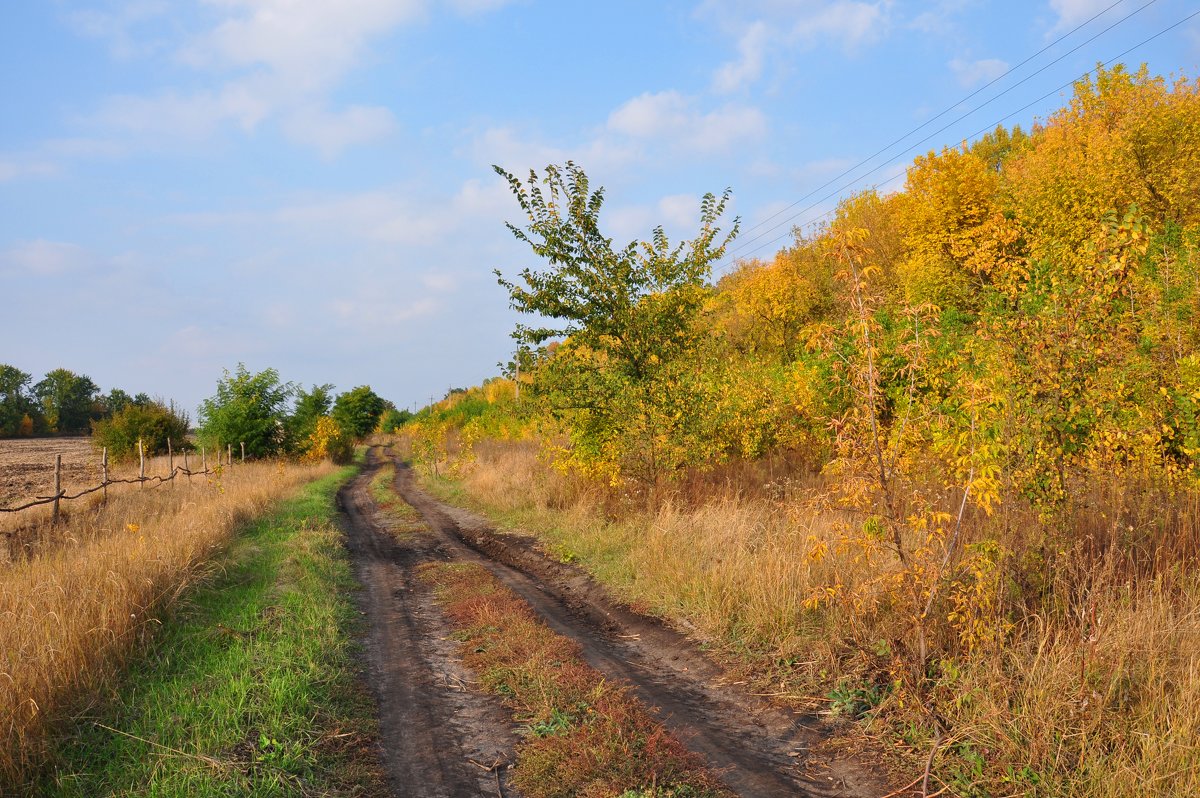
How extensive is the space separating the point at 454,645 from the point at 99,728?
311 centimetres

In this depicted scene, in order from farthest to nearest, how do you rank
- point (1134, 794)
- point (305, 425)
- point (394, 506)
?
point (305, 425)
point (394, 506)
point (1134, 794)

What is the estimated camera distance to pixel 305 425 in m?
39.1

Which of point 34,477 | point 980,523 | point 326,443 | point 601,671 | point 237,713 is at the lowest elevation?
point 601,671

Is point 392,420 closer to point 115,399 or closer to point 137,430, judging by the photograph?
point 115,399

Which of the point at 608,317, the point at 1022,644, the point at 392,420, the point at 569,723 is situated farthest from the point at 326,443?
the point at 392,420

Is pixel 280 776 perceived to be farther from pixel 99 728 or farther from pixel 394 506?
pixel 394 506

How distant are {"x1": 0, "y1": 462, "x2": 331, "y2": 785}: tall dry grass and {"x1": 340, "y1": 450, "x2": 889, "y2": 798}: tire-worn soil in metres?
2.19

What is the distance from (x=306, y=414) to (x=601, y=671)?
132 ft

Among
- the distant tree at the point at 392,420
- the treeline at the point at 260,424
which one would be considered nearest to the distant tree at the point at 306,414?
the treeline at the point at 260,424

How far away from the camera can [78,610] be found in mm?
5898

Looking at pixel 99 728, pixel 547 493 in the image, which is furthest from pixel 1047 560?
pixel 547 493

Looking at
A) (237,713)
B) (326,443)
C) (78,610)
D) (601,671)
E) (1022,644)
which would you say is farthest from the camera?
(326,443)

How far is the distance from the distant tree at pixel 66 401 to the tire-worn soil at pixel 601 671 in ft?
289

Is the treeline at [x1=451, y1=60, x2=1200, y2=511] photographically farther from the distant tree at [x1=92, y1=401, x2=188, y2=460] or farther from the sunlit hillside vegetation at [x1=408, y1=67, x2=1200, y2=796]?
the distant tree at [x1=92, y1=401, x2=188, y2=460]
